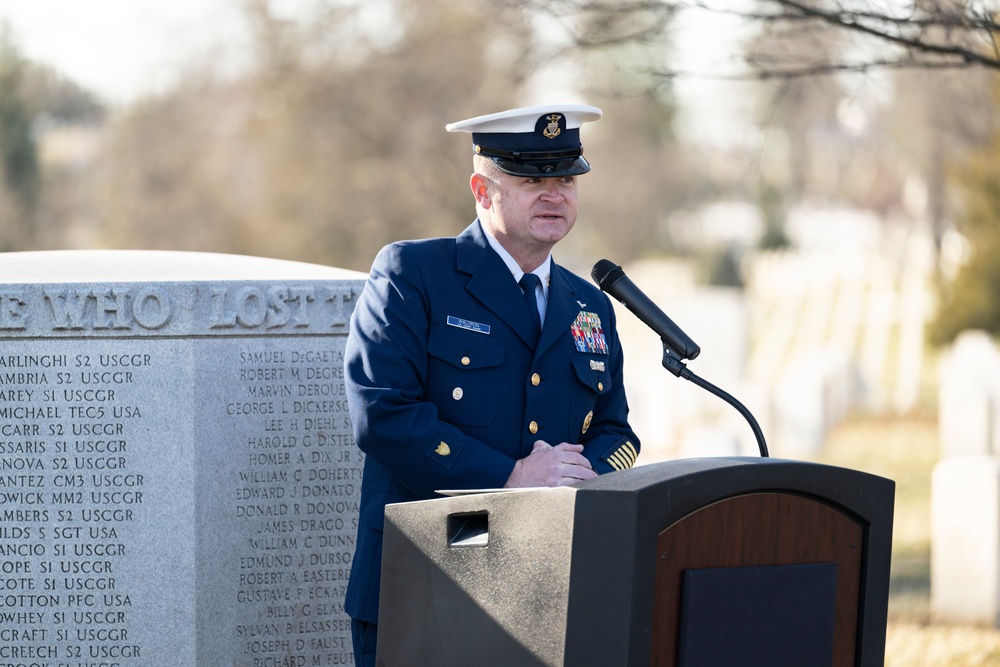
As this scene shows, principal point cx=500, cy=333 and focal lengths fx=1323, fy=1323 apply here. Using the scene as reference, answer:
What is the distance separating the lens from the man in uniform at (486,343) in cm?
317

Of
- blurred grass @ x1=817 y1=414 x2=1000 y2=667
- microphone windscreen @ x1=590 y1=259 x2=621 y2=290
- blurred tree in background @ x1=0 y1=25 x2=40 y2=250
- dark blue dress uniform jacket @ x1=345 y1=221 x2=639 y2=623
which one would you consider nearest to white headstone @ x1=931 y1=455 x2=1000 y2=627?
blurred grass @ x1=817 y1=414 x2=1000 y2=667

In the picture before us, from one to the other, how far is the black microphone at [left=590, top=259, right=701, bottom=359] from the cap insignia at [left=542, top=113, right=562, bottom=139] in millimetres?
461

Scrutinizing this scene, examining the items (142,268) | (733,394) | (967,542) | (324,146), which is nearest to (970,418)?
(733,394)

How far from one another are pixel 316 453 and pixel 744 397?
33.5 feet

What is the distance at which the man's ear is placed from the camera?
11.3ft

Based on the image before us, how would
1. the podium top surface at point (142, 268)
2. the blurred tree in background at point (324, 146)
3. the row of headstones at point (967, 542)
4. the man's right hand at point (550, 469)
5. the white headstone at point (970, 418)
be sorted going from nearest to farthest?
the man's right hand at point (550, 469)
the podium top surface at point (142, 268)
the row of headstones at point (967, 542)
the white headstone at point (970, 418)
the blurred tree in background at point (324, 146)

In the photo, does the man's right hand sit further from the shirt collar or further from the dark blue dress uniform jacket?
the shirt collar

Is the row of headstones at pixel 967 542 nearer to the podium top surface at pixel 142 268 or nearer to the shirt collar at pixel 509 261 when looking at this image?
the podium top surface at pixel 142 268

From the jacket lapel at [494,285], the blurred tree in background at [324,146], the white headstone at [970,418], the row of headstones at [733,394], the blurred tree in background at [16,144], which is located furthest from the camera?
the blurred tree in background at [16,144]

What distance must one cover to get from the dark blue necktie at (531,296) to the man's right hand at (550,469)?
17.6 inches

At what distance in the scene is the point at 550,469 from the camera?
3.09 metres

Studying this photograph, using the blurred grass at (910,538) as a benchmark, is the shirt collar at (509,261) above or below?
above

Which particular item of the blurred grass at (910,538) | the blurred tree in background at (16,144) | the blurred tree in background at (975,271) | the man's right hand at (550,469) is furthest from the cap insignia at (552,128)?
the blurred tree in background at (16,144)

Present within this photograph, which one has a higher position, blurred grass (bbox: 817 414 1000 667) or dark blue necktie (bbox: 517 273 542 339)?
dark blue necktie (bbox: 517 273 542 339)
